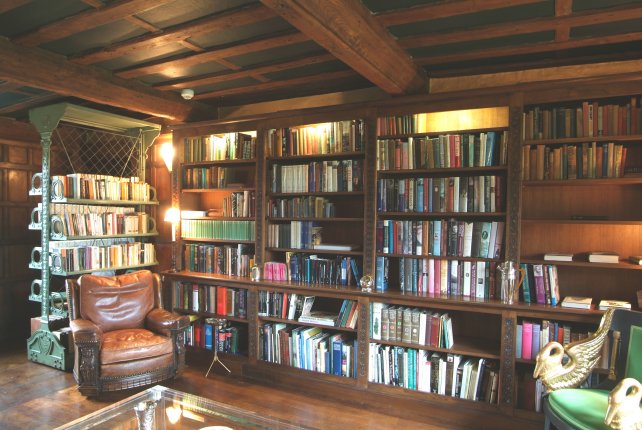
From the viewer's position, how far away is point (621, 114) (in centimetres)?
273

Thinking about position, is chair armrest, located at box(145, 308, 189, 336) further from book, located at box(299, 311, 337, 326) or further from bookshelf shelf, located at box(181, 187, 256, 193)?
bookshelf shelf, located at box(181, 187, 256, 193)

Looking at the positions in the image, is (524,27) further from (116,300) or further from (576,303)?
(116,300)

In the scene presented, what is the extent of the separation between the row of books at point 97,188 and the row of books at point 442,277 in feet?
9.31

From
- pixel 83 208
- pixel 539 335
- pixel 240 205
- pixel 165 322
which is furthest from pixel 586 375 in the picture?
pixel 83 208

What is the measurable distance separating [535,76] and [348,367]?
2.66 metres

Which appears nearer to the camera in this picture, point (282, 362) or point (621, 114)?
point (621, 114)

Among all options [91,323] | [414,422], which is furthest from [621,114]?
[91,323]

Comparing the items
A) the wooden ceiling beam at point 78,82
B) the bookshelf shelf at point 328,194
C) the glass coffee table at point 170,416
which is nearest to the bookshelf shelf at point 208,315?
the bookshelf shelf at point 328,194

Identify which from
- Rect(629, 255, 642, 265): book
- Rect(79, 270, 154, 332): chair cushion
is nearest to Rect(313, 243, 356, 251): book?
Rect(79, 270, 154, 332): chair cushion

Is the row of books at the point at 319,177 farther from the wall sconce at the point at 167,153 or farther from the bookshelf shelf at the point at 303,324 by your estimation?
the wall sconce at the point at 167,153

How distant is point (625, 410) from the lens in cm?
180

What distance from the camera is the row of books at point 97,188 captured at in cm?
396

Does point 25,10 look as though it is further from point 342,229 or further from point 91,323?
point 342,229

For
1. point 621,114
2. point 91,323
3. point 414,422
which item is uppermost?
point 621,114
